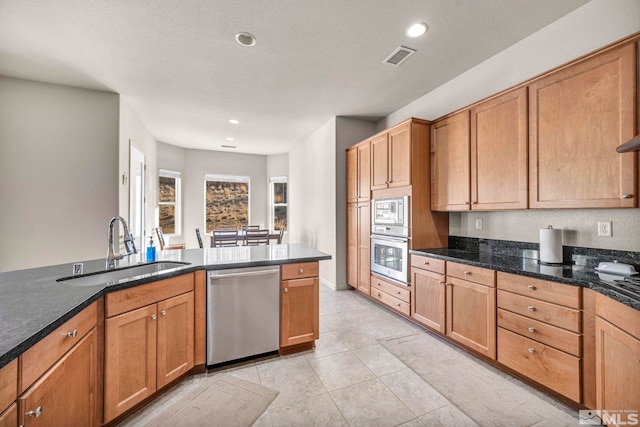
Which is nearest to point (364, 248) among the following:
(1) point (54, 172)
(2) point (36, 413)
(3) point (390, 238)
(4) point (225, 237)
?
(3) point (390, 238)

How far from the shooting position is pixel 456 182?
2752 mm

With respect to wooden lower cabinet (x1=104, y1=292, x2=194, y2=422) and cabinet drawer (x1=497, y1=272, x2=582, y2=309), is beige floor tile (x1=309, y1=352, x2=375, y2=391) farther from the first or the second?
cabinet drawer (x1=497, y1=272, x2=582, y2=309)

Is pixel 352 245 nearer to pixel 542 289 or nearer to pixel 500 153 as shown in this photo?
pixel 500 153

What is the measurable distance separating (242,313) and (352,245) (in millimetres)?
2321

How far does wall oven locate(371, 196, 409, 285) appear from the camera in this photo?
3.04 meters

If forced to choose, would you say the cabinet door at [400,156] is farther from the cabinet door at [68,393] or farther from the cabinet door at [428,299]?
the cabinet door at [68,393]

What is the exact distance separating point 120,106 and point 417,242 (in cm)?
406

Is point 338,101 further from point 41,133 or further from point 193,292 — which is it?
point 41,133

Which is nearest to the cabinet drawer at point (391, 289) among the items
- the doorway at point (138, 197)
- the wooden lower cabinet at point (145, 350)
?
the wooden lower cabinet at point (145, 350)

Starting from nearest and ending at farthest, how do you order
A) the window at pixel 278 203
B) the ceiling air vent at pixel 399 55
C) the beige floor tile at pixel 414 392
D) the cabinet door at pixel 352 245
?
the beige floor tile at pixel 414 392 → the ceiling air vent at pixel 399 55 → the cabinet door at pixel 352 245 → the window at pixel 278 203

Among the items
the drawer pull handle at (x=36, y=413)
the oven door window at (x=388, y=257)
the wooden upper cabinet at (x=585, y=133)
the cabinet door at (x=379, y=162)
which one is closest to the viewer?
the drawer pull handle at (x=36, y=413)

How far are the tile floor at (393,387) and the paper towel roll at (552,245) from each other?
37.7 inches

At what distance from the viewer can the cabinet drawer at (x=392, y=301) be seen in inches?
120

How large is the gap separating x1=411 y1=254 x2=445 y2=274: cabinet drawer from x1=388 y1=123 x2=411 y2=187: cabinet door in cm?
83
